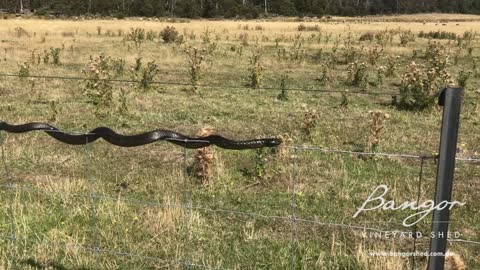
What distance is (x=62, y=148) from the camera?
702 centimetres

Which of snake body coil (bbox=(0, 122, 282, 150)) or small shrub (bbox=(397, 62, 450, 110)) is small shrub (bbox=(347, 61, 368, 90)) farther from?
snake body coil (bbox=(0, 122, 282, 150))

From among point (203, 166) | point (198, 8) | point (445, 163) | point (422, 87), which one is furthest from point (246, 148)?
point (198, 8)

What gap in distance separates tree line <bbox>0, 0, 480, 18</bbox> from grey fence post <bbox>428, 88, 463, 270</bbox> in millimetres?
52832

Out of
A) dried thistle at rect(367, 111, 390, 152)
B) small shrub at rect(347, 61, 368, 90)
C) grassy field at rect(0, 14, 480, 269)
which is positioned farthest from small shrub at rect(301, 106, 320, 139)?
small shrub at rect(347, 61, 368, 90)

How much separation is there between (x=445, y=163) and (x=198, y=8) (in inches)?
2612

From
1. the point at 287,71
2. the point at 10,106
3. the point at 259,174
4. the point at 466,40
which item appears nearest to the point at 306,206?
the point at 259,174

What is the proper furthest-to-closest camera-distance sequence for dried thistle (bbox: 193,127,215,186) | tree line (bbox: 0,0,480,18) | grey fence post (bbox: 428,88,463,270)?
tree line (bbox: 0,0,480,18) < dried thistle (bbox: 193,127,215,186) < grey fence post (bbox: 428,88,463,270)

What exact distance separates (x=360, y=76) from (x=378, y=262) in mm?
9110

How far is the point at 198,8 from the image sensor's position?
219ft

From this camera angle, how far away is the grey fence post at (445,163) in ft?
8.61

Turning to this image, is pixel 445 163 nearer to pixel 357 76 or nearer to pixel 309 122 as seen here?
pixel 309 122

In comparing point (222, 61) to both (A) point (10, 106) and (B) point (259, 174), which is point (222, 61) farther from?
(B) point (259, 174)

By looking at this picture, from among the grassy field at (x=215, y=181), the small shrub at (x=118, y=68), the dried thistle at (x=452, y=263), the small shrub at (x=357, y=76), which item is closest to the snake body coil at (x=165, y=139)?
the grassy field at (x=215, y=181)

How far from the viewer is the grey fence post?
8.61ft
